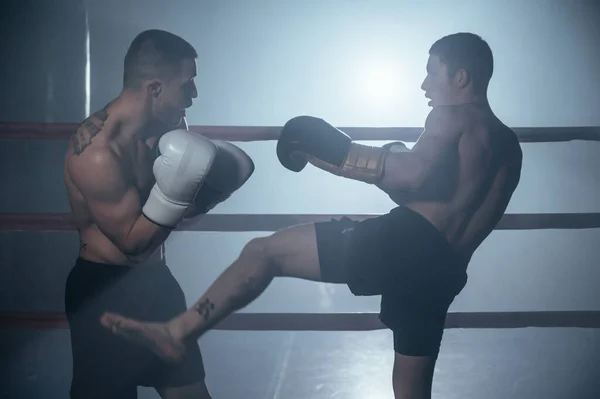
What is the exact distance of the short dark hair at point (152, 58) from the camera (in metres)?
1.25

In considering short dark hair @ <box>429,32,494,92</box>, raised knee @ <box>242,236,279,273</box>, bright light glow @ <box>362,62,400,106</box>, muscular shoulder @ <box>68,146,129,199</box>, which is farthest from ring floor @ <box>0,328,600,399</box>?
bright light glow @ <box>362,62,400,106</box>

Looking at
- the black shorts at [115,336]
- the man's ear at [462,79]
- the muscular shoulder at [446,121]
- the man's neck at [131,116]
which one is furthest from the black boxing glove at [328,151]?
the black shorts at [115,336]

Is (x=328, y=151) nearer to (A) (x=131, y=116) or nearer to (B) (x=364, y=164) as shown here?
(B) (x=364, y=164)

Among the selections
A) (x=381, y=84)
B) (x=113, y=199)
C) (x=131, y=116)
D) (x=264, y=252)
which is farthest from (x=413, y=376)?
(x=381, y=84)

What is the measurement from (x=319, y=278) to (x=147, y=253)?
414mm

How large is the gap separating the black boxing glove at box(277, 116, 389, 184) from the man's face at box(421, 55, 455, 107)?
7.6 inches

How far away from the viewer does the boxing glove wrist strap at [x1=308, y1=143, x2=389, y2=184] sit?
1128 mm

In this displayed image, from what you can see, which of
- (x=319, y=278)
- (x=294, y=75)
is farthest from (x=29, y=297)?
(x=294, y=75)

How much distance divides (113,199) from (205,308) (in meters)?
0.33

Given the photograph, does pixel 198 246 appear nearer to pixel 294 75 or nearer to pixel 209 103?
pixel 209 103

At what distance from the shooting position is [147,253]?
1.27 m

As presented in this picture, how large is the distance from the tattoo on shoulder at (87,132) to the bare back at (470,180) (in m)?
0.73

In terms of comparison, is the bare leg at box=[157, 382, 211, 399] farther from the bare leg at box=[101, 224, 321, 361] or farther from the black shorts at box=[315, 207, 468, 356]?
the black shorts at box=[315, 207, 468, 356]

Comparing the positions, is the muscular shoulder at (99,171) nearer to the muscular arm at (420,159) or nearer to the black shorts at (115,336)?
the black shorts at (115,336)
